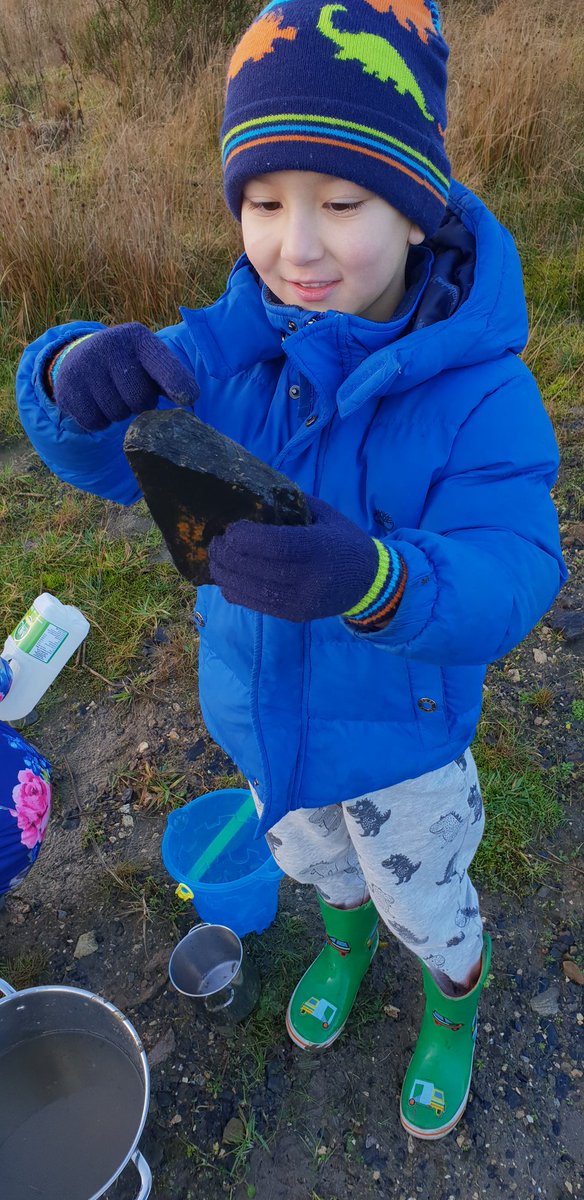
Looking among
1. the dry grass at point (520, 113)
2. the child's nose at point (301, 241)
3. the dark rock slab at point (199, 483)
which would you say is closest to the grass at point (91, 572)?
the dark rock slab at point (199, 483)

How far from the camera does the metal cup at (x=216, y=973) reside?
196 centimetres

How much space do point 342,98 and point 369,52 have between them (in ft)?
0.26

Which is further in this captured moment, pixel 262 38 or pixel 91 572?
pixel 91 572

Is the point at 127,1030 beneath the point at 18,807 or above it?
beneath

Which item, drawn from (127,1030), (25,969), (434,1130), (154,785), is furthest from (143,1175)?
(154,785)

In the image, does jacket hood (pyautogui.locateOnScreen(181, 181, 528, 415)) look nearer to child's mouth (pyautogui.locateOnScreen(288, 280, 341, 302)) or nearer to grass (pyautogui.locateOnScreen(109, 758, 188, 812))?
child's mouth (pyautogui.locateOnScreen(288, 280, 341, 302))

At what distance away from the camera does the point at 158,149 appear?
459 centimetres

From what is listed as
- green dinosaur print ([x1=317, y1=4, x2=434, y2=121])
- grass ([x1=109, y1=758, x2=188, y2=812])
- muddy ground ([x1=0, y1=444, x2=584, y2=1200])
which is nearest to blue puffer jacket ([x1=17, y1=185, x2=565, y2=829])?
green dinosaur print ([x1=317, y1=4, x2=434, y2=121])

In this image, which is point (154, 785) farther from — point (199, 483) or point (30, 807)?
point (199, 483)

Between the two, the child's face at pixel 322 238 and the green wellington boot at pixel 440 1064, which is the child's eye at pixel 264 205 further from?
the green wellington boot at pixel 440 1064

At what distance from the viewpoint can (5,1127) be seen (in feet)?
5.87

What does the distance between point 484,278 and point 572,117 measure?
14.9 feet

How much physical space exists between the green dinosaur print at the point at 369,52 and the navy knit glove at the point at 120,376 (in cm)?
49

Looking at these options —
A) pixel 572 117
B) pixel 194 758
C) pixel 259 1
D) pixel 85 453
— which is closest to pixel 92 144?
pixel 259 1
